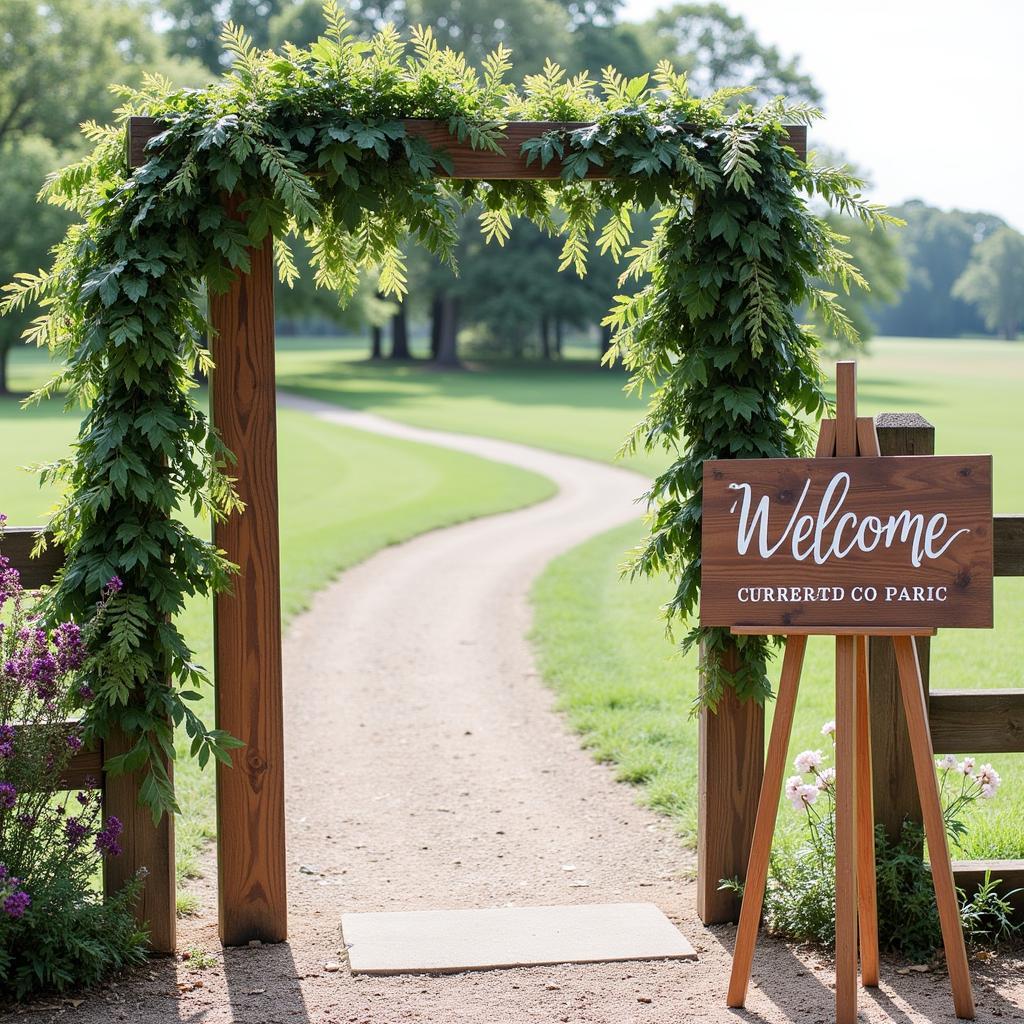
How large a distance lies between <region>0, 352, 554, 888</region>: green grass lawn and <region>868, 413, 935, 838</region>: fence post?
3245 millimetres

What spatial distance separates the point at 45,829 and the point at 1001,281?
12565 cm

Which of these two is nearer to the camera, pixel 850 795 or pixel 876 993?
pixel 850 795

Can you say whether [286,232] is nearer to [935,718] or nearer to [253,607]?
[253,607]

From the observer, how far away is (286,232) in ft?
15.1

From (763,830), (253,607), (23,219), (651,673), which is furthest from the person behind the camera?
(23,219)

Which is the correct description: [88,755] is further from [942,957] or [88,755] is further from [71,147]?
[71,147]

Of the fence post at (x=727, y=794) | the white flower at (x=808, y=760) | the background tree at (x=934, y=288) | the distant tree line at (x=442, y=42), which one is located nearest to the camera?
the white flower at (x=808, y=760)

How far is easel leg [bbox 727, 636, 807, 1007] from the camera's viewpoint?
405 cm

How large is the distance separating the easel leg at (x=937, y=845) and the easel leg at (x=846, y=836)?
0.19m

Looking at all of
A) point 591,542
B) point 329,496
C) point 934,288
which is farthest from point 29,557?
point 934,288

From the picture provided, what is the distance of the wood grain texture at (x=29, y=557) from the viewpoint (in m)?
4.54

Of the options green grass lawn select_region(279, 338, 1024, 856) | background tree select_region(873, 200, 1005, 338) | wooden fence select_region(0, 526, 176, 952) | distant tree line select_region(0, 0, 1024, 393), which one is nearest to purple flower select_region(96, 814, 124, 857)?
wooden fence select_region(0, 526, 176, 952)

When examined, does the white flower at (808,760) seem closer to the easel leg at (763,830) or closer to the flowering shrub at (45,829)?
the easel leg at (763,830)

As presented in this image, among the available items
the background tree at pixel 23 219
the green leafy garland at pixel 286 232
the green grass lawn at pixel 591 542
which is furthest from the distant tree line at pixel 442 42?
the green leafy garland at pixel 286 232
